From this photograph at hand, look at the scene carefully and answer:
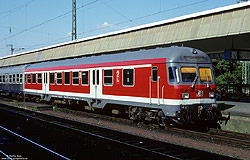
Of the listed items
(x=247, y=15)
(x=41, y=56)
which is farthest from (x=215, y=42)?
(x=41, y=56)

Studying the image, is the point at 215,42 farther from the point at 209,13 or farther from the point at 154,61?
the point at 154,61

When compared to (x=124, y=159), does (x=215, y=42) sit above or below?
above

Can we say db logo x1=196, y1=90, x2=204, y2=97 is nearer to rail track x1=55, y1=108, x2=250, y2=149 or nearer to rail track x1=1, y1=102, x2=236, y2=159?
rail track x1=55, y1=108, x2=250, y2=149

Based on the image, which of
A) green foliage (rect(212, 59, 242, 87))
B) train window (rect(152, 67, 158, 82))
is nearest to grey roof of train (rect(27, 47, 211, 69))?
train window (rect(152, 67, 158, 82))

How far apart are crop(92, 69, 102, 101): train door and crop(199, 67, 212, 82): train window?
597 cm

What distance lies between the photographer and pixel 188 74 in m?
12.8

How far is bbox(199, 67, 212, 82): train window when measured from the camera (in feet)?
43.0

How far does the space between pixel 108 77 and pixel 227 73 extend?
1933 inches

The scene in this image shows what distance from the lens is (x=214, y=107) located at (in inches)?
519

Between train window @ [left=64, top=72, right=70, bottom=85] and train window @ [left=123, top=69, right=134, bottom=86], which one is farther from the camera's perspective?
train window @ [left=64, top=72, right=70, bottom=85]

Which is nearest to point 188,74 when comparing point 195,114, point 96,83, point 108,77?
point 195,114

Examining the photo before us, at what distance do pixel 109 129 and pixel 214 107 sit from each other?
4700 mm

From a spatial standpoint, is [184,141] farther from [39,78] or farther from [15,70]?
[15,70]

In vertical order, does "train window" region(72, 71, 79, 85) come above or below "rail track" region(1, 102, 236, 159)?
above
